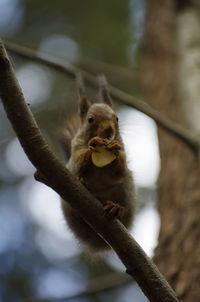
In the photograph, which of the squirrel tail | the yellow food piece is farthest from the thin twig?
the yellow food piece

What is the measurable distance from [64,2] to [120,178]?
3.65 meters

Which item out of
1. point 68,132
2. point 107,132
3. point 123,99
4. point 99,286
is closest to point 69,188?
point 107,132

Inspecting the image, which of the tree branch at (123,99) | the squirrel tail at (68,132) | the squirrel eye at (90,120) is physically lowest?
the squirrel eye at (90,120)

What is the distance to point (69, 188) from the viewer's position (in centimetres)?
157

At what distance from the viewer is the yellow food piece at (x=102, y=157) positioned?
1837 mm

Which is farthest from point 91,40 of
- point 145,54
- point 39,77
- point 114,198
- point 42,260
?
point 114,198

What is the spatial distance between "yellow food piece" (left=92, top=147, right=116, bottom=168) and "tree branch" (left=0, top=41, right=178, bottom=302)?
9.3 inches

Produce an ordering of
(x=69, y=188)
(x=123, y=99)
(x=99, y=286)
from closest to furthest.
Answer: (x=69, y=188)
(x=123, y=99)
(x=99, y=286)

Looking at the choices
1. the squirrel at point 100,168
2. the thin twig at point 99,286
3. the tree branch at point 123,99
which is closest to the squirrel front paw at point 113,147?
the squirrel at point 100,168

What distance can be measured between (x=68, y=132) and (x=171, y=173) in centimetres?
98

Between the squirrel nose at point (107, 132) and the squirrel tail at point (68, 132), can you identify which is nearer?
the squirrel nose at point (107, 132)

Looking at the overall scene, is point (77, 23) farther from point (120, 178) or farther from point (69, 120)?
point (120, 178)

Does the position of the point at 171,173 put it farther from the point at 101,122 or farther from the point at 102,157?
the point at 102,157

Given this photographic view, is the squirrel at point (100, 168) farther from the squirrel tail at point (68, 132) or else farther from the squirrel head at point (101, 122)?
the squirrel tail at point (68, 132)
